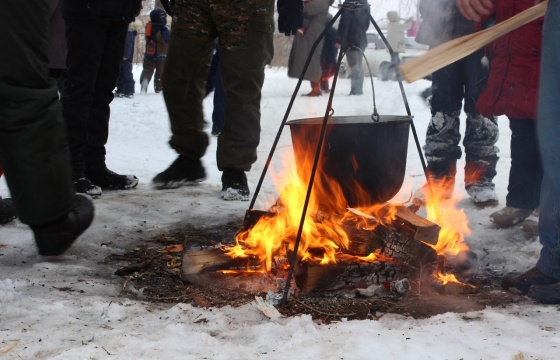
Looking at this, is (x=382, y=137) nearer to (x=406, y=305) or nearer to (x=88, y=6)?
(x=406, y=305)

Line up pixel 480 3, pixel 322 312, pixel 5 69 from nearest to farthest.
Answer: pixel 5 69 < pixel 322 312 < pixel 480 3

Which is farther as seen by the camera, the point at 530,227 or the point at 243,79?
the point at 243,79

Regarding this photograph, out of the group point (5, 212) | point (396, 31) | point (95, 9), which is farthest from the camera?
point (396, 31)

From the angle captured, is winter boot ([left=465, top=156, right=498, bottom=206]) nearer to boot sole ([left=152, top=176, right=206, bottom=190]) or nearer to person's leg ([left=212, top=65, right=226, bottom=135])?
boot sole ([left=152, top=176, right=206, bottom=190])

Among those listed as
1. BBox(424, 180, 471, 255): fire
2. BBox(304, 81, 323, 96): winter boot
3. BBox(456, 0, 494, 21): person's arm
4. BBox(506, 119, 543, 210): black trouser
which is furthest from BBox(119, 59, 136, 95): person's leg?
BBox(506, 119, 543, 210): black trouser

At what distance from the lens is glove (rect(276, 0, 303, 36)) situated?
4.37 meters

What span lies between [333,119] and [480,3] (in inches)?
48.6

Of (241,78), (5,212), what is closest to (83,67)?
(241,78)

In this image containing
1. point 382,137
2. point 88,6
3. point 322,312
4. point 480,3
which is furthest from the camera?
point 88,6

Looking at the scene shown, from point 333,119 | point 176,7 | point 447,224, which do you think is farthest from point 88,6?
point 447,224

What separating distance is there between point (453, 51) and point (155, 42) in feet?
37.5

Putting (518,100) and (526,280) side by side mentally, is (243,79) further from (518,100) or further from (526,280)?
(526,280)

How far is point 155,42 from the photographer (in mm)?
13211

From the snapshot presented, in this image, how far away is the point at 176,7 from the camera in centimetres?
424
